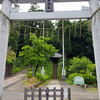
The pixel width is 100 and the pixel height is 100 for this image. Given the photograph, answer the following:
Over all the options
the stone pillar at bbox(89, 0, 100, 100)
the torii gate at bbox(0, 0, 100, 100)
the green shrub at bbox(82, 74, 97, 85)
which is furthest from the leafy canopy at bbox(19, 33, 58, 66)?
the stone pillar at bbox(89, 0, 100, 100)

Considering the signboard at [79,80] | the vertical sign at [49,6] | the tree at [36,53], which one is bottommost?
the signboard at [79,80]

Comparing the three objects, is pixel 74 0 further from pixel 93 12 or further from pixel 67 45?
pixel 67 45

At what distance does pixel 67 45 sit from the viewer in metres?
24.6

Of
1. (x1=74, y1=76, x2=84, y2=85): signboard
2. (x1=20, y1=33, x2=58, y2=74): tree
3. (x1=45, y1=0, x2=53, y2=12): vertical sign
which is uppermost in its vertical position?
(x1=45, y1=0, x2=53, y2=12): vertical sign

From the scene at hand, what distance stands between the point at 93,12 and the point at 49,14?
2458mm

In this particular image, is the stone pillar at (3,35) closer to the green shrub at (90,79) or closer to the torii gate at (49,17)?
the torii gate at (49,17)

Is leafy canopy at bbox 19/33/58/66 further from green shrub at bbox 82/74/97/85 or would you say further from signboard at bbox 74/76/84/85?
green shrub at bbox 82/74/97/85

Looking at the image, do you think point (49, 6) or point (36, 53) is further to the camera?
point (36, 53)

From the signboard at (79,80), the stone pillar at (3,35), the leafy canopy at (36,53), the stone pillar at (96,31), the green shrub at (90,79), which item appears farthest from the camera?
the green shrub at (90,79)

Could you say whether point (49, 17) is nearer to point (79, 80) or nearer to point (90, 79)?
point (79, 80)

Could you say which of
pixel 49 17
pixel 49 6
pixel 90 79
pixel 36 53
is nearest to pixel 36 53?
pixel 36 53

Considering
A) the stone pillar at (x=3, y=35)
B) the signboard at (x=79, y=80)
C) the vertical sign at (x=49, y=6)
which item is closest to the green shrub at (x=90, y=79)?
the signboard at (x=79, y=80)

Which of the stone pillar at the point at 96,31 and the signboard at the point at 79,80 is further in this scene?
the signboard at the point at 79,80

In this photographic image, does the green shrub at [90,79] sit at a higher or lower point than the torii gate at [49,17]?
lower
